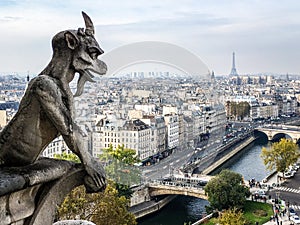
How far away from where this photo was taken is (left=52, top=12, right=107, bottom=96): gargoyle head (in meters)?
2.47

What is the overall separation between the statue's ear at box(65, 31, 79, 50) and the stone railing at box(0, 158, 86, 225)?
586 millimetres

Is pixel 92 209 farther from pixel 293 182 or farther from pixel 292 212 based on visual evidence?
pixel 293 182

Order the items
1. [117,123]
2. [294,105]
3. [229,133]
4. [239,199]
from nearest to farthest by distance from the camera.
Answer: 1. [239,199]
2. [117,123]
3. [229,133]
4. [294,105]

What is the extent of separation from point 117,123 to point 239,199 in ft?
26.1

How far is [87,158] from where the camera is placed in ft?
8.33

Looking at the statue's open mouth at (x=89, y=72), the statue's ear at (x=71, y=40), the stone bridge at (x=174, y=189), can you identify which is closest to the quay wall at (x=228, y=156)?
the stone bridge at (x=174, y=189)

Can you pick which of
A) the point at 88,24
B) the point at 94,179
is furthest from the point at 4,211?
the point at 88,24

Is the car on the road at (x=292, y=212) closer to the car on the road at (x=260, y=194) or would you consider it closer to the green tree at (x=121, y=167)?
the car on the road at (x=260, y=194)

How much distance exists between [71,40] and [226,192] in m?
14.5

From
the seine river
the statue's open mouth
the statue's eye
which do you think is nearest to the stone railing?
the statue's open mouth

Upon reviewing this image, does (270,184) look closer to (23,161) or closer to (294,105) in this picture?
(23,161)

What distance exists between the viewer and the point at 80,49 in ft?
8.20

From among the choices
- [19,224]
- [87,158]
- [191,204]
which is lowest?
[191,204]

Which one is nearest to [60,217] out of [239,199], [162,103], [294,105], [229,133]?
[239,199]
